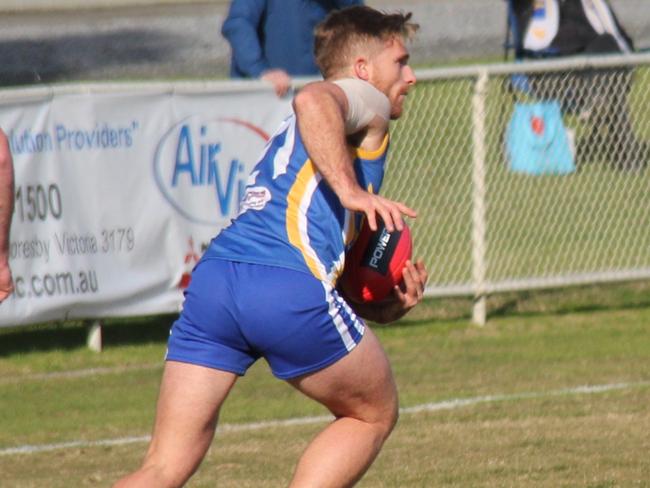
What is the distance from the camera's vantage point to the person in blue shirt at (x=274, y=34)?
32.7 ft

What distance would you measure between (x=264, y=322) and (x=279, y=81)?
15.5 ft

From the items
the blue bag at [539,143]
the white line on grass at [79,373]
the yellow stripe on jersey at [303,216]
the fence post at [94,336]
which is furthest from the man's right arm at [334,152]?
the blue bag at [539,143]

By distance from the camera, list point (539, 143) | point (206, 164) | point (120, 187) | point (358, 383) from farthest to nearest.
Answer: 1. point (539, 143)
2. point (206, 164)
3. point (120, 187)
4. point (358, 383)

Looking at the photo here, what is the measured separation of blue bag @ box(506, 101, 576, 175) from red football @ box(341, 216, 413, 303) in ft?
17.4

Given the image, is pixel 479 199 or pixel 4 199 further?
pixel 479 199

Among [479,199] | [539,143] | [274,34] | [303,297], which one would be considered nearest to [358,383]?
[303,297]

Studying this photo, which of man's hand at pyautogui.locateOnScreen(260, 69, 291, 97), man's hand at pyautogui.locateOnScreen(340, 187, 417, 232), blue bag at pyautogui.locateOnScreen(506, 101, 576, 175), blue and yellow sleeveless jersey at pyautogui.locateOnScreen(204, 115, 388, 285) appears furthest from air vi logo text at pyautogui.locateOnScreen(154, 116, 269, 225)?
man's hand at pyautogui.locateOnScreen(340, 187, 417, 232)

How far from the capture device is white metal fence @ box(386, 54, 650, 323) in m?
10.1

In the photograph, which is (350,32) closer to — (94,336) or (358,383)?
(358,383)

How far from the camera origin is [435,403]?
8.06m

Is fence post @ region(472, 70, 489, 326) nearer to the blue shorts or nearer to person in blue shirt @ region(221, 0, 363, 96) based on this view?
person in blue shirt @ region(221, 0, 363, 96)

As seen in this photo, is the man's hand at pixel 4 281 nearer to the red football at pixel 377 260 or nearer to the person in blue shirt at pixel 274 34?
the red football at pixel 377 260

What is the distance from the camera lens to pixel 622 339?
31.4 ft

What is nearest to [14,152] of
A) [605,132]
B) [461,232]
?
[461,232]
